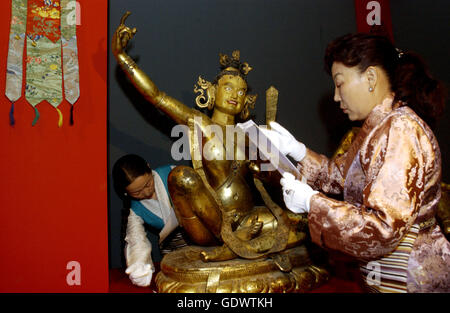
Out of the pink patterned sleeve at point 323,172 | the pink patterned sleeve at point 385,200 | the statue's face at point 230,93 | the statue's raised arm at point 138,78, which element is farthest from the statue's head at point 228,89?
the pink patterned sleeve at point 385,200

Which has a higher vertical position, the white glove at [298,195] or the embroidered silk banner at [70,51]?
the embroidered silk banner at [70,51]

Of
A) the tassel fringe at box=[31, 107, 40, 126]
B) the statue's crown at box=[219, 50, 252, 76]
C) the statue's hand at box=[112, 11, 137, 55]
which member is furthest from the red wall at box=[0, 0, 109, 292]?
the statue's crown at box=[219, 50, 252, 76]

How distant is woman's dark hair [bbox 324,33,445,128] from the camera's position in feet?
5.19

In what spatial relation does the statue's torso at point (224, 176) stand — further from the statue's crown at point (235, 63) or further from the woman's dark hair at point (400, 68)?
the woman's dark hair at point (400, 68)

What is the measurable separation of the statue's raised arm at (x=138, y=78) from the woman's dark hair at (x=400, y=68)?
123cm

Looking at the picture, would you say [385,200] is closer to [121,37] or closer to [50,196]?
[50,196]

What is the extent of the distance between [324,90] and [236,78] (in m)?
1.22

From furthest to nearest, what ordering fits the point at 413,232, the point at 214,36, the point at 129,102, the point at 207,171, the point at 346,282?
the point at 214,36 < the point at 129,102 < the point at 207,171 < the point at 346,282 < the point at 413,232

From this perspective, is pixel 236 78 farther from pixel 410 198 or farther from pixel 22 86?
pixel 410 198

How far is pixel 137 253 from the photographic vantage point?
243 cm

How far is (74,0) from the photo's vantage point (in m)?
2.11

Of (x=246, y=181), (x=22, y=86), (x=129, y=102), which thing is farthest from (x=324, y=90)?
(x=22, y=86)

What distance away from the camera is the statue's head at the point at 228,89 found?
2.69 metres

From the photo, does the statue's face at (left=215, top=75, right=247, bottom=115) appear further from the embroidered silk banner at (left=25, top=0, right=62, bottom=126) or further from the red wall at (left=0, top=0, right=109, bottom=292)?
the embroidered silk banner at (left=25, top=0, right=62, bottom=126)
